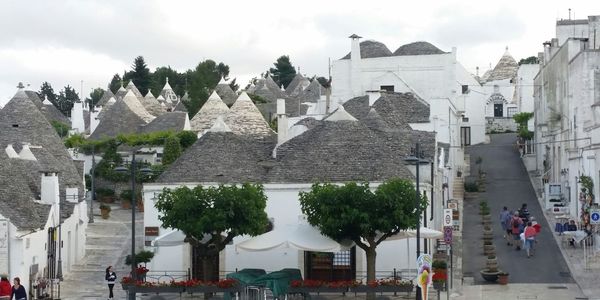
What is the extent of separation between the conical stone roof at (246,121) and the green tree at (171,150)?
15.9 metres

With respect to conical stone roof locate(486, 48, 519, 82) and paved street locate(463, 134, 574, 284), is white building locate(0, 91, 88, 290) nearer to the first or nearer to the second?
paved street locate(463, 134, 574, 284)

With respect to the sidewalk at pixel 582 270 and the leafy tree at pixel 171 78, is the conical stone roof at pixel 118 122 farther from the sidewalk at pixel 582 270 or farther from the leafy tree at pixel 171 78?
the leafy tree at pixel 171 78

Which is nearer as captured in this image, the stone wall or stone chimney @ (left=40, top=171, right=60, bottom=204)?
stone chimney @ (left=40, top=171, right=60, bottom=204)

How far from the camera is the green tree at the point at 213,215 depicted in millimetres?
34375

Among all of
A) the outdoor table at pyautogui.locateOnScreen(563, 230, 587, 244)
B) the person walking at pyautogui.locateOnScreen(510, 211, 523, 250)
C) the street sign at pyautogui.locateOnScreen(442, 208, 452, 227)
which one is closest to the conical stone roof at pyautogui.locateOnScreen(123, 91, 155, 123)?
the person walking at pyautogui.locateOnScreen(510, 211, 523, 250)

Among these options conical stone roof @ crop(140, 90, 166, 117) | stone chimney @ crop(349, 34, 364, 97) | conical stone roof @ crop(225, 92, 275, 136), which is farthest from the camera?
conical stone roof @ crop(140, 90, 166, 117)

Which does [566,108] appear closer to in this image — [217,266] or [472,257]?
[472,257]

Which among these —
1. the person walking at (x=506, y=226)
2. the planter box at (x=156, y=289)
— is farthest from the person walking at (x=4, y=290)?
the person walking at (x=506, y=226)

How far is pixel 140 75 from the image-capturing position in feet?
425

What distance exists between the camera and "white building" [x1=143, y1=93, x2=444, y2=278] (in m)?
39.1

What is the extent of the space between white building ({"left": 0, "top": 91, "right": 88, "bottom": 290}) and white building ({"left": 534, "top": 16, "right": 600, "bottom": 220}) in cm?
2145

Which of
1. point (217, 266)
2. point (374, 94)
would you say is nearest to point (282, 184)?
point (217, 266)

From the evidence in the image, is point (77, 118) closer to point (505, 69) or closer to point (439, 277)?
point (505, 69)

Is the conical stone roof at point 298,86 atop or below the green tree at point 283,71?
below
